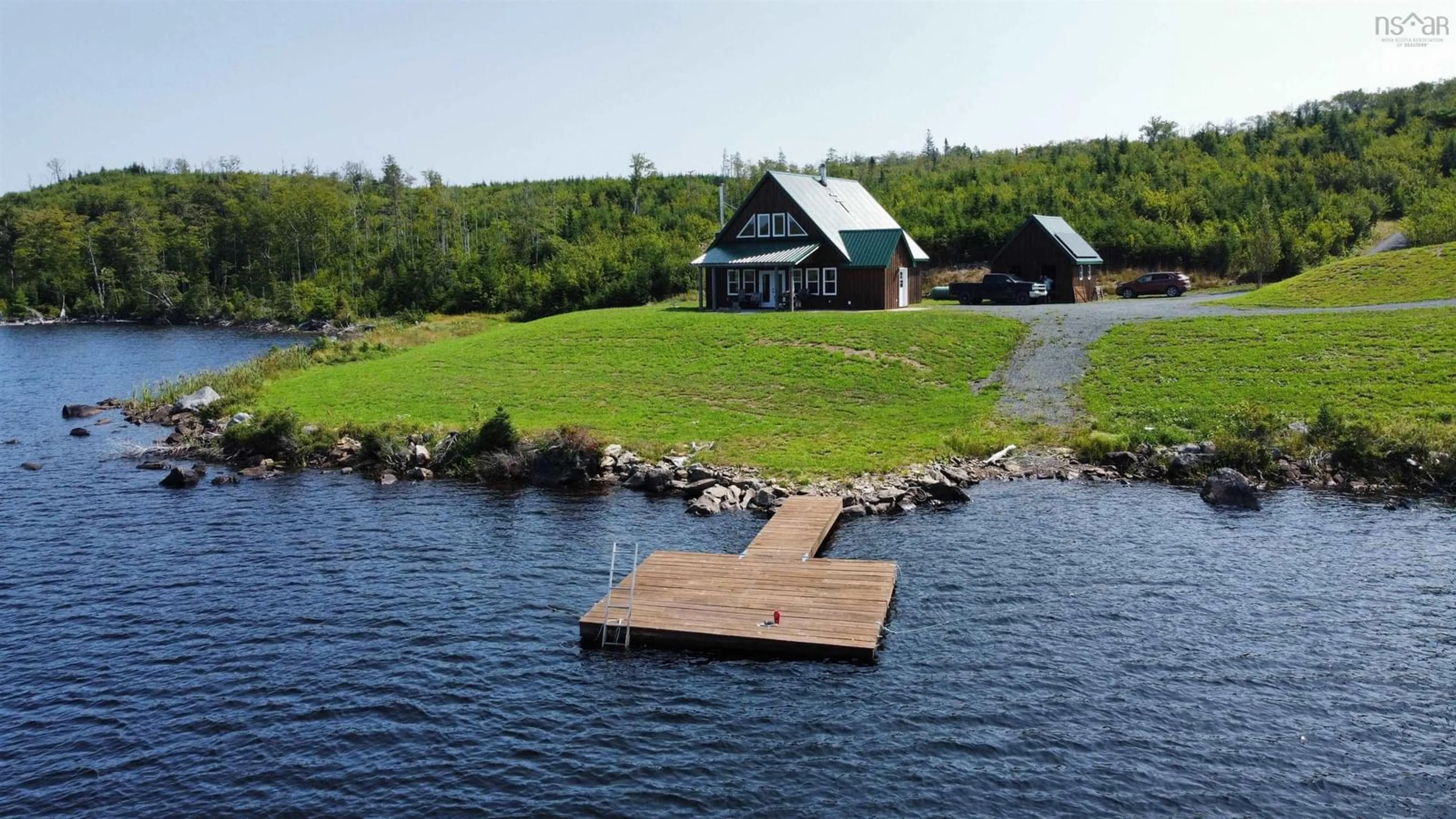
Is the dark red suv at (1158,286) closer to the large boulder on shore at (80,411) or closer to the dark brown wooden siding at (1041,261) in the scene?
the dark brown wooden siding at (1041,261)

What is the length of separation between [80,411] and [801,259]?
3822 cm

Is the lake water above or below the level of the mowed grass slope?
below

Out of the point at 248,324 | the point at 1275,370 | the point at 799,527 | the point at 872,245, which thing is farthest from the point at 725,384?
the point at 248,324

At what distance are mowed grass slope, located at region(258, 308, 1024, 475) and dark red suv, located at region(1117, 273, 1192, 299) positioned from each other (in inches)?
885

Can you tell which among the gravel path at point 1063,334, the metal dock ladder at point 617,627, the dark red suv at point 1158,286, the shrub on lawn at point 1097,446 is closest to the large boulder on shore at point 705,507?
the metal dock ladder at point 617,627

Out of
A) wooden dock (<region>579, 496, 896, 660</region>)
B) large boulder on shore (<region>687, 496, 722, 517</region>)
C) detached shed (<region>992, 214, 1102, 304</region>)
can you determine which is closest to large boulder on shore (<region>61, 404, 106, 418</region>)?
large boulder on shore (<region>687, 496, 722, 517</region>)

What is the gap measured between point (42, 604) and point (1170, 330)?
43380 mm

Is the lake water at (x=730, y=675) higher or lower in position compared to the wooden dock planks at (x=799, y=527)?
lower

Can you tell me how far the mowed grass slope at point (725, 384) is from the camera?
118 feet

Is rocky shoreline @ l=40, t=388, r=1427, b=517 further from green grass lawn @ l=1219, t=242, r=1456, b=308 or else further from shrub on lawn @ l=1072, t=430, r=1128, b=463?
green grass lawn @ l=1219, t=242, r=1456, b=308

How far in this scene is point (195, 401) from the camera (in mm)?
47438

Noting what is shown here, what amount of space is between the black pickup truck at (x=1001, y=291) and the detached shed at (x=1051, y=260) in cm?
163

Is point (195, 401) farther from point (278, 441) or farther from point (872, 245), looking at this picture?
point (872, 245)

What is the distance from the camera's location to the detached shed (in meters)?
65.4
